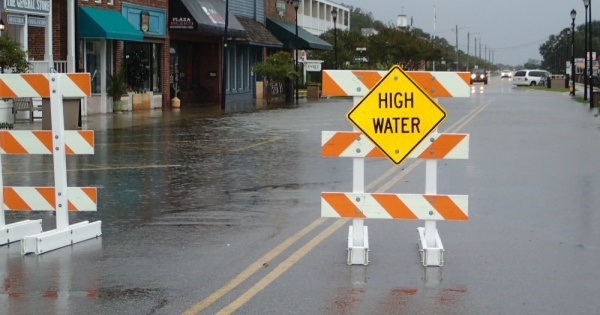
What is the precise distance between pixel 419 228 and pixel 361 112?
1.66 metres

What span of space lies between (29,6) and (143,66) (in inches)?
399

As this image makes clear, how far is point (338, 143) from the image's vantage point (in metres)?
8.33

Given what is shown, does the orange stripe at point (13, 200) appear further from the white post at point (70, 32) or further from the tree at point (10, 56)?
the white post at point (70, 32)

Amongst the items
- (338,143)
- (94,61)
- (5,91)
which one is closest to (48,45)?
(94,61)

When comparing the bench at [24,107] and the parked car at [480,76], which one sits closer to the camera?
the bench at [24,107]

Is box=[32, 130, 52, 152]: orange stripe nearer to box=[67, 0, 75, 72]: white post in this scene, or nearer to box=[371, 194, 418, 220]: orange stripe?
box=[371, 194, 418, 220]: orange stripe

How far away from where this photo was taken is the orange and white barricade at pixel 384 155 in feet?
27.0

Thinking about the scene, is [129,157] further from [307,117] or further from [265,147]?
[307,117]

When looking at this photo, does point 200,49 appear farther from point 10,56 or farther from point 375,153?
point 375,153

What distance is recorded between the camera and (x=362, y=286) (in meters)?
7.41

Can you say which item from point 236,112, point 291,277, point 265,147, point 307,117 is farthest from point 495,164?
point 236,112

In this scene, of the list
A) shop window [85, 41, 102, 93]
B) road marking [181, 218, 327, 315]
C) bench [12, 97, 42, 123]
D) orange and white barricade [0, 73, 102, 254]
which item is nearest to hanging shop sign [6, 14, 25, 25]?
bench [12, 97, 42, 123]

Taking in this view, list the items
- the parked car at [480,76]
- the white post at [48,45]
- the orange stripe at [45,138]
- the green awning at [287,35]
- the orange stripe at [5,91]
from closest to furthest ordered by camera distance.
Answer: the orange stripe at [5,91]
the orange stripe at [45,138]
the white post at [48,45]
the green awning at [287,35]
the parked car at [480,76]

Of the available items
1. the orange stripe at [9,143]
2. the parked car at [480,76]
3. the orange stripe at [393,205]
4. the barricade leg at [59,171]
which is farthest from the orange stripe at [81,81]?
the parked car at [480,76]
